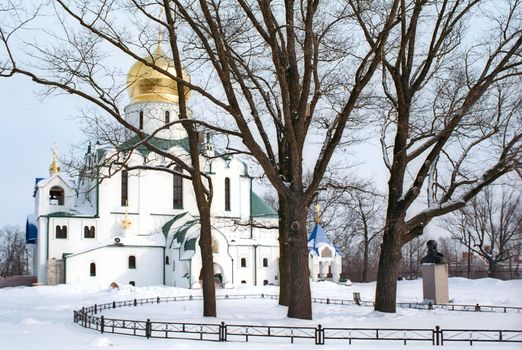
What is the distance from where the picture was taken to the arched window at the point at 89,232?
45353mm

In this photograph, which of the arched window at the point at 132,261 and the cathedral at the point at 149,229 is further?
the arched window at the point at 132,261

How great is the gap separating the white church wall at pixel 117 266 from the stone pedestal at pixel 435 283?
78.7 feet

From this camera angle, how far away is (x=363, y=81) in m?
16.4

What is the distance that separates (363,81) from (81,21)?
7.22 meters

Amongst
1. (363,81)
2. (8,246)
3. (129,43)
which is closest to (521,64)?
(363,81)

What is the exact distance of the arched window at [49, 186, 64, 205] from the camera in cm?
4616

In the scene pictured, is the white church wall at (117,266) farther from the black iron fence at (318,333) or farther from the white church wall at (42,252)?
the black iron fence at (318,333)

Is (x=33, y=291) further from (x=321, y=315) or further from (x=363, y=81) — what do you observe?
(x=363, y=81)

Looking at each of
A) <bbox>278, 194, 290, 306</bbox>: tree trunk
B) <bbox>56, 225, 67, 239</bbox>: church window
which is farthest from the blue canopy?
<bbox>278, 194, 290, 306</bbox>: tree trunk

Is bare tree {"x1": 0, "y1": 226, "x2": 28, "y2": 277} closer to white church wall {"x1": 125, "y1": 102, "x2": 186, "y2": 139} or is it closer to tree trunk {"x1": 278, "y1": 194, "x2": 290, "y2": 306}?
white church wall {"x1": 125, "y1": 102, "x2": 186, "y2": 139}

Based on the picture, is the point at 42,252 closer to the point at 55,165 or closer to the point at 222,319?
the point at 55,165

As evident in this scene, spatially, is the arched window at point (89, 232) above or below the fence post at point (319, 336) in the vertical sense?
above

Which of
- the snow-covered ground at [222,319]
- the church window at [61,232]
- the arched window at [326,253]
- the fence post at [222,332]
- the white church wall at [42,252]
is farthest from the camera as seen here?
the arched window at [326,253]

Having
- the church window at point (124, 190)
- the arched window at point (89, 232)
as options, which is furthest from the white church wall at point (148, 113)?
the arched window at point (89, 232)
